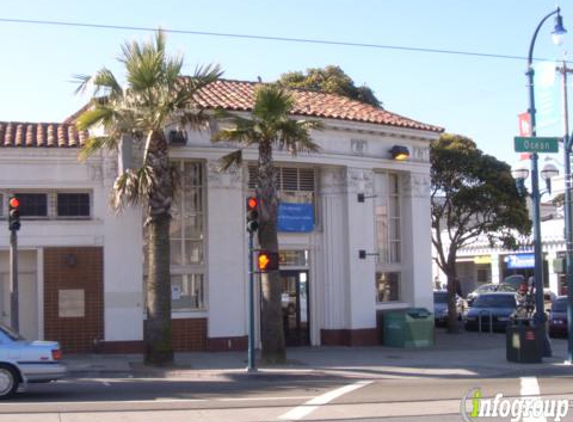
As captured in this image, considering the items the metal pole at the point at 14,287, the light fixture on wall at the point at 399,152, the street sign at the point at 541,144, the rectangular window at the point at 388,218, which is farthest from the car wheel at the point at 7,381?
the light fixture on wall at the point at 399,152

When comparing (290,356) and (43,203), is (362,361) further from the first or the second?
(43,203)

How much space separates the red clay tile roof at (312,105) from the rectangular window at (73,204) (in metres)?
4.04

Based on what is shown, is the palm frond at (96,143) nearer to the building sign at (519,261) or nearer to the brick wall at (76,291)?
the brick wall at (76,291)

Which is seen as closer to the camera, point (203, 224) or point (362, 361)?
point (362, 361)

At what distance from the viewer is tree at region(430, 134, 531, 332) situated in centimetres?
3031

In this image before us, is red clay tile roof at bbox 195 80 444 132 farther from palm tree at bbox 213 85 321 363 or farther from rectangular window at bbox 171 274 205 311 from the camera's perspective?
rectangular window at bbox 171 274 205 311

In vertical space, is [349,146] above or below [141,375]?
above

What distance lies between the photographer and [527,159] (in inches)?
891

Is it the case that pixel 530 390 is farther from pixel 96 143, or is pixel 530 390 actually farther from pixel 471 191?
pixel 471 191

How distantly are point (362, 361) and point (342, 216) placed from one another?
5480 mm

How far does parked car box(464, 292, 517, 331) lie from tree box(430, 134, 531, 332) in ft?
6.01

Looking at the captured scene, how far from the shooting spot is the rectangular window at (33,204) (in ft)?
73.5

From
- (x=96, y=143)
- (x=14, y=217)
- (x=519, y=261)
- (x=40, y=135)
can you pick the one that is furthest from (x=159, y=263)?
(x=519, y=261)

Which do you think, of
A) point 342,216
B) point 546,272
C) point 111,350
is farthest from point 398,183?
point 546,272
